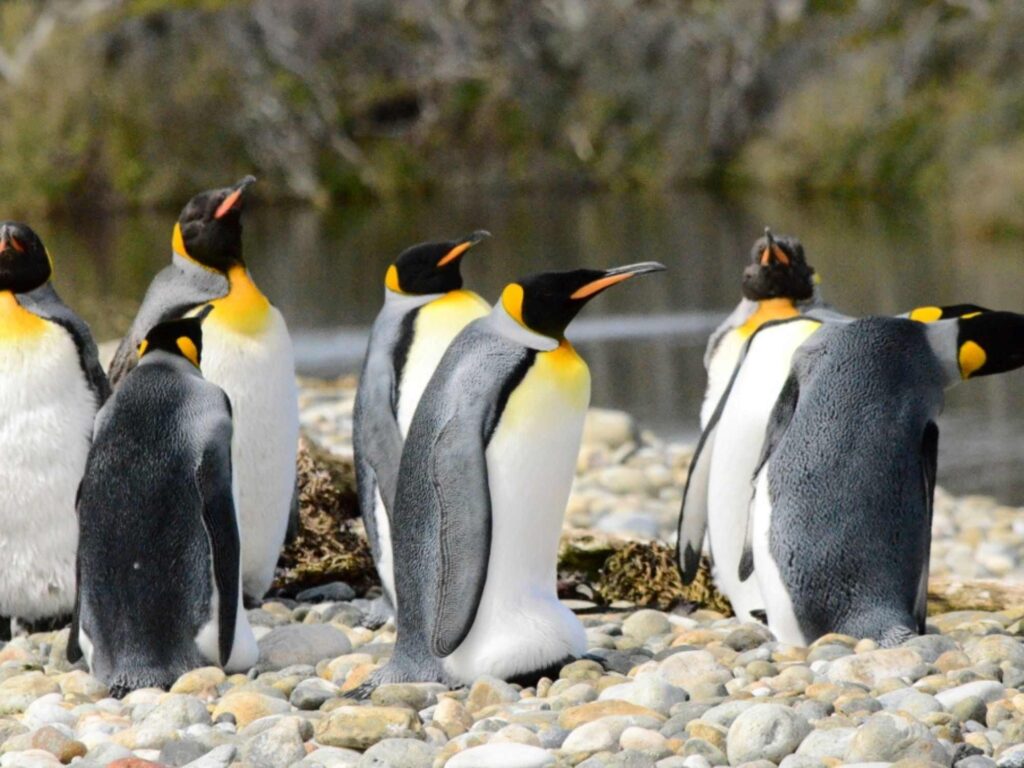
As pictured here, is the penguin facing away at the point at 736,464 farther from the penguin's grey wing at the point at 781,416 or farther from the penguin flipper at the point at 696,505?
the penguin's grey wing at the point at 781,416

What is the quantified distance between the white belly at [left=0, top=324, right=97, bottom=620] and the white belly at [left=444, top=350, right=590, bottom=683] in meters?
1.46

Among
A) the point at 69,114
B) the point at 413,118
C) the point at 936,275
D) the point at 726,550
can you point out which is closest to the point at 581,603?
the point at 726,550

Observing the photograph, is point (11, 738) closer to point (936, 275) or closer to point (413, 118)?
point (936, 275)

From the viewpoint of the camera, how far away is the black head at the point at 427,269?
5.70 metres

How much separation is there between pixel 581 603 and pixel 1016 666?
162 cm

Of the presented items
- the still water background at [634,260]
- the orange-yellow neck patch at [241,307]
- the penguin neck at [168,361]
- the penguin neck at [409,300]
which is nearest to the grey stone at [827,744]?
the penguin neck at [168,361]

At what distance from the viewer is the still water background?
13461 mm

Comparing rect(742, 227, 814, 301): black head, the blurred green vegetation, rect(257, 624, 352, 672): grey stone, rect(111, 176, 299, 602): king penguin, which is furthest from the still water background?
rect(257, 624, 352, 672): grey stone

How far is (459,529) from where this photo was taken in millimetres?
4348

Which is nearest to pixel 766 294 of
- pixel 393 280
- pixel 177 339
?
pixel 393 280

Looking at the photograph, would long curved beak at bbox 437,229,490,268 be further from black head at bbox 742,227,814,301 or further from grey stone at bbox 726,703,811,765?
grey stone at bbox 726,703,811,765

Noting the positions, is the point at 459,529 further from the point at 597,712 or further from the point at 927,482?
the point at 927,482

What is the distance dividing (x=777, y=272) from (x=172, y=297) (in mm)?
2084

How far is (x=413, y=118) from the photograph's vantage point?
45.8m
